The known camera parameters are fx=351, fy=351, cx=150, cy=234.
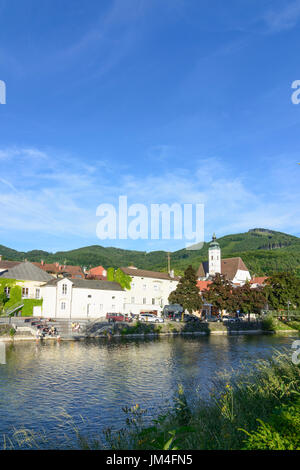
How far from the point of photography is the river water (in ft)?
55.4

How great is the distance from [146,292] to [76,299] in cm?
1827

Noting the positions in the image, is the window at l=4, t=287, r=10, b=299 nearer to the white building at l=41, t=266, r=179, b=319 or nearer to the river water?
the white building at l=41, t=266, r=179, b=319

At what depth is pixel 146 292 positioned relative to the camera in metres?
75.8

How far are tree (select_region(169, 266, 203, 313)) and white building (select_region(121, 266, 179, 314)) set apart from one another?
7.97 metres

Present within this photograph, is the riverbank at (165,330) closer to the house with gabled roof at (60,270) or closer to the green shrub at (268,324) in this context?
the green shrub at (268,324)

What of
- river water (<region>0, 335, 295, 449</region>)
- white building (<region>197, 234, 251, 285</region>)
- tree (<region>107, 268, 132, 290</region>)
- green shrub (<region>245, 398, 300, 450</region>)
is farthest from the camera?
white building (<region>197, 234, 251, 285</region>)

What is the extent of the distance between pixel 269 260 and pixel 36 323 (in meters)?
165

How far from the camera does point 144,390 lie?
73.7 ft

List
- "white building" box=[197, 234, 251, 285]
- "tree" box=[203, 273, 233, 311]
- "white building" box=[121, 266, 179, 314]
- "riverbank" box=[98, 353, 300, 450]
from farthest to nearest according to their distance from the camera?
1. "white building" box=[197, 234, 251, 285]
2. "white building" box=[121, 266, 179, 314]
3. "tree" box=[203, 273, 233, 311]
4. "riverbank" box=[98, 353, 300, 450]

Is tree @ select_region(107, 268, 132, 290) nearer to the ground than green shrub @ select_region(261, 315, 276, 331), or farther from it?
farther from it

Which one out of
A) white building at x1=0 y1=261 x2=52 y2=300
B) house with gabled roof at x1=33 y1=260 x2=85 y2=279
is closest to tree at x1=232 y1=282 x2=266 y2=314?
white building at x1=0 y1=261 x2=52 y2=300

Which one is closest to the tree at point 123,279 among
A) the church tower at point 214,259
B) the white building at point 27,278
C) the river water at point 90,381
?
the white building at point 27,278

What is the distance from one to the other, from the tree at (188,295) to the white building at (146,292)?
7.97m

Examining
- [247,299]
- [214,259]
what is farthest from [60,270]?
[247,299]
